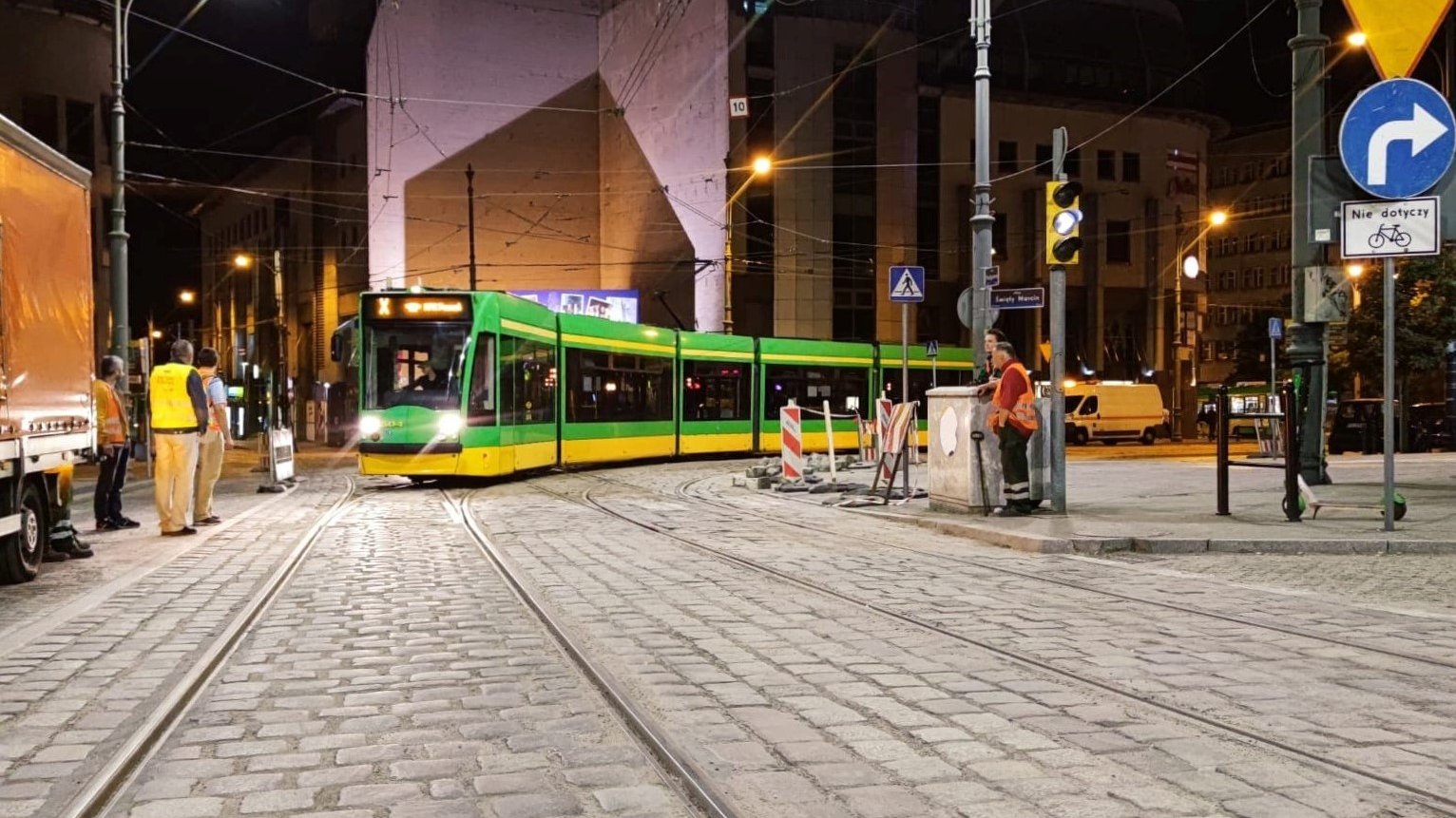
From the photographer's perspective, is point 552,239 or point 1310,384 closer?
point 1310,384

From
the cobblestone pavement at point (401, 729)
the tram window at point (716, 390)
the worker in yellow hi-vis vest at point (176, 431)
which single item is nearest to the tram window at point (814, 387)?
the tram window at point (716, 390)

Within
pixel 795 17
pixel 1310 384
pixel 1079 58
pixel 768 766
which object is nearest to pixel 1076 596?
pixel 768 766

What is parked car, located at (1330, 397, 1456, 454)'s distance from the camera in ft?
99.3

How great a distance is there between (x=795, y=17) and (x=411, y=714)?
45187 millimetres

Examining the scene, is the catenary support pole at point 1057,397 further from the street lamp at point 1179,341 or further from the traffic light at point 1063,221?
the street lamp at point 1179,341

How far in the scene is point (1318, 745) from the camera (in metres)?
4.49

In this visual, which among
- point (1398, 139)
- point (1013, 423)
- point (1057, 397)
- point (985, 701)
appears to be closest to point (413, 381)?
point (1013, 423)

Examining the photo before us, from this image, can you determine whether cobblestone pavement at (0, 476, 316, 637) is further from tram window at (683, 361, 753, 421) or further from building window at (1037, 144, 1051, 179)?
building window at (1037, 144, 1051, 179)

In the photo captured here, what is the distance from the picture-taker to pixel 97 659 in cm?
627

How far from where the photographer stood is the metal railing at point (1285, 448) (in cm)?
1137

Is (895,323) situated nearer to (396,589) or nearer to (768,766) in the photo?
(396,589)

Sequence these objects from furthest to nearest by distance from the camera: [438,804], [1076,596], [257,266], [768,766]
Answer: [257,266] < [1076,596] < [768,766] < [438,804]

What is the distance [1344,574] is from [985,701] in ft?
17.9

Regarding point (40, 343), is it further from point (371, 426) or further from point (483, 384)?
point (483, 384)
